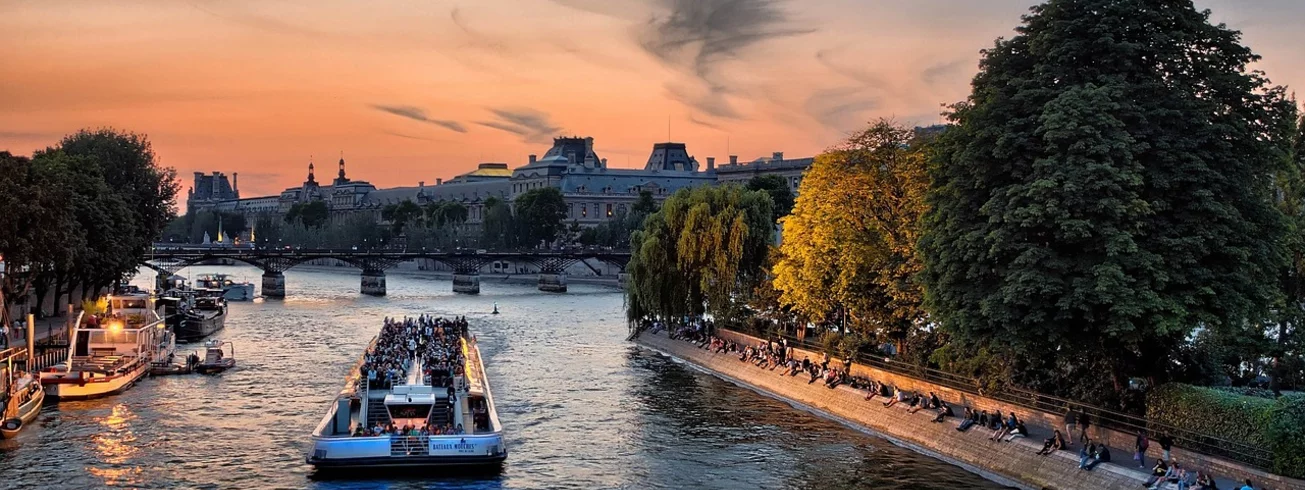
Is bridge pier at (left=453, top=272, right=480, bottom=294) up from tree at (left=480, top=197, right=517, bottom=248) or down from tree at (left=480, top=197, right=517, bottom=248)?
down

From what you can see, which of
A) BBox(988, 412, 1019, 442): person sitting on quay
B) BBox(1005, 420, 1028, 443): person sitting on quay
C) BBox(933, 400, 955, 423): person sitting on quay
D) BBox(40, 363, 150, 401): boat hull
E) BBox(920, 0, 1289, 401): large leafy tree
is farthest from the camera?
BBox(40, 363, 150, 401): boat hull

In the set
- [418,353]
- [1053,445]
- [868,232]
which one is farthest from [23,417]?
[1053,445]

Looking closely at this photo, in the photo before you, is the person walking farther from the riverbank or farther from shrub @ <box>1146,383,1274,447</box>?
shrub @ <box>1146,383,1274,447</box>

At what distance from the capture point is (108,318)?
6100 cm

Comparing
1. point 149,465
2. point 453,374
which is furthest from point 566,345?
point 149,465

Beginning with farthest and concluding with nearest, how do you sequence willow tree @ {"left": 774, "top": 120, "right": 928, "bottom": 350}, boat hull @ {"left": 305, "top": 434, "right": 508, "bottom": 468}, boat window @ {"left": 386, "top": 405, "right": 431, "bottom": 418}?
willow tree @ {"left": 774, "top": 120, "right": 928, "bottom": 350}
boat window @ {"left": 386, "top": 405, "right": 431, "bottom": 418}
boat hull @ {"left": 305, "top": 434, "right": 508, "bottom": 468}

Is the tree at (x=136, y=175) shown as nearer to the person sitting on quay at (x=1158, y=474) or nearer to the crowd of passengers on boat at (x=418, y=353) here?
the crowd of passengers on boat at (x=418, y=353)

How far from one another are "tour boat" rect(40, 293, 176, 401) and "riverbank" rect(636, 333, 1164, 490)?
2672 centimetres

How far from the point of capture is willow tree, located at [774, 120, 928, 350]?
150 ft

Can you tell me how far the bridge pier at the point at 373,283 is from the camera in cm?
13869

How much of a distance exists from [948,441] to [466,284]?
108 meters

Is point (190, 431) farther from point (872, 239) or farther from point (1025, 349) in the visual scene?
point (1025, 349)

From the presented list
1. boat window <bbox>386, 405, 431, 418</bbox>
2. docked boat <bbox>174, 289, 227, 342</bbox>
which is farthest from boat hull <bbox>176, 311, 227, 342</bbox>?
boat window <bbox>386, 405, 431, 418</bbox>

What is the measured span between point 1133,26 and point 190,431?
3317 cm
